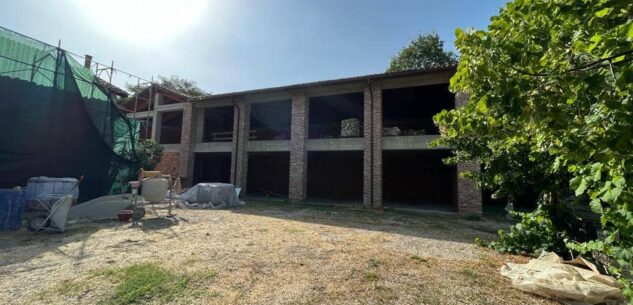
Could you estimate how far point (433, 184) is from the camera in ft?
53.4

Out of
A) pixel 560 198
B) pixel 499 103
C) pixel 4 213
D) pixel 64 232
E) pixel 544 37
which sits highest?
pixel 544 37

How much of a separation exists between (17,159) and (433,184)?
19148 millimetres

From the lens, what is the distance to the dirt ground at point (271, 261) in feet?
11.3

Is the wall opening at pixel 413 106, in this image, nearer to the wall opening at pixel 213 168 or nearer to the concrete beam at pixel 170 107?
the wall opening at pixel 213 168

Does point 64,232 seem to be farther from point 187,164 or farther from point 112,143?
point 187,164

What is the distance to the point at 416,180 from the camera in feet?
54.9

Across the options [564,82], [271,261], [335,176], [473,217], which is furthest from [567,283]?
[335,176]

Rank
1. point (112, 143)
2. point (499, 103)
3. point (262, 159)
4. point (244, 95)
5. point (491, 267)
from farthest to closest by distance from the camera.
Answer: point (262, 159) < point (244, 95) < point (112, 143) < point (491, 267) < point (499, 103)

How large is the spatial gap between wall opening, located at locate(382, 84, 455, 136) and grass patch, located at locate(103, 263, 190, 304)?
37.5 ft

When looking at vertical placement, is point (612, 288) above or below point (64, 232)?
above

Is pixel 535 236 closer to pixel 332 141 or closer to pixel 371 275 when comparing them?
pixel 371 275

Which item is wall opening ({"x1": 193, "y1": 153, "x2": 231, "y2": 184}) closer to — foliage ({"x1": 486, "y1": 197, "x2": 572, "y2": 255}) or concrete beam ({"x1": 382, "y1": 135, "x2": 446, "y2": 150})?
concrete beam ({"x1": 382, "y1": 135, "x2": 446, "y2": 150})

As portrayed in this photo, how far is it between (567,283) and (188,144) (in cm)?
1746

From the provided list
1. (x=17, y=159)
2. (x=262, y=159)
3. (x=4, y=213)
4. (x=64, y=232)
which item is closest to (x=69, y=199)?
(x=64, y=232)
